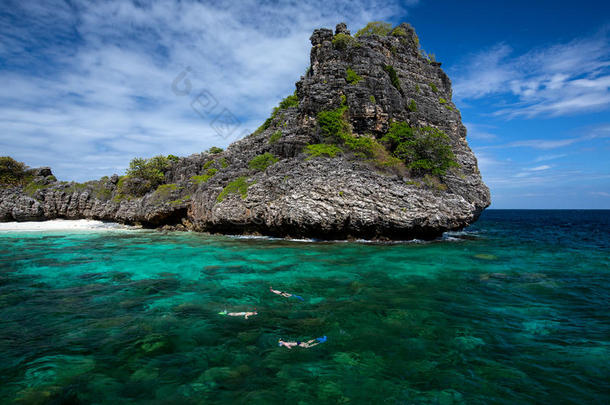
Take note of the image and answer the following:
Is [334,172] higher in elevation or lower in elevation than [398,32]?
lower

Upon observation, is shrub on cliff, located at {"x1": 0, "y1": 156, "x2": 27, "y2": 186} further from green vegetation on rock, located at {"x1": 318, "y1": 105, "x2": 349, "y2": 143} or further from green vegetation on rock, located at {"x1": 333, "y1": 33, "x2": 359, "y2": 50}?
green vegetation on rock, located at {"x1": 333, "y1": 33, "x2": 359, "y2": 50}

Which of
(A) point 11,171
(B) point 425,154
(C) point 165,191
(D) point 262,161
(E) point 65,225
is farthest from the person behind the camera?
(A) point 11,171

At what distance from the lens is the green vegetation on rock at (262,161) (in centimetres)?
2422

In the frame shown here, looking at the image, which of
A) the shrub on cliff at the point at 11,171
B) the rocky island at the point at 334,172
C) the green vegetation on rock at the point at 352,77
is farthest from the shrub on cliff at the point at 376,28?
the shrub on cliff at the point at 11,171

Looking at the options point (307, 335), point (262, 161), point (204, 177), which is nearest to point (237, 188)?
point (262, 161)

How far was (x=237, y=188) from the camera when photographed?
23.2 meters

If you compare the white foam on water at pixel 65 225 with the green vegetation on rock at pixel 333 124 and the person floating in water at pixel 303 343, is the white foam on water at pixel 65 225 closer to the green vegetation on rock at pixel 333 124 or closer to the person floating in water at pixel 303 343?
the green vegetation on rock at pixel 333 124

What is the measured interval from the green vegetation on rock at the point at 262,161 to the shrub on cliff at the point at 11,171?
3532cm

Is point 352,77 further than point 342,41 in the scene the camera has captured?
No

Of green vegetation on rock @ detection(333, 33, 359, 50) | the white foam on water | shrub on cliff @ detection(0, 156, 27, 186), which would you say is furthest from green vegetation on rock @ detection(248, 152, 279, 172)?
shrub on cliff @ detection(0, 156, 27, 186)

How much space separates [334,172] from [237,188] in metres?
8.30

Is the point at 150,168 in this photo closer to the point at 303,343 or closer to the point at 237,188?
the point at 237,188

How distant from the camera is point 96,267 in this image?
37.8 feet

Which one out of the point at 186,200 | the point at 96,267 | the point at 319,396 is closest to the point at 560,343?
the point at 319,396
